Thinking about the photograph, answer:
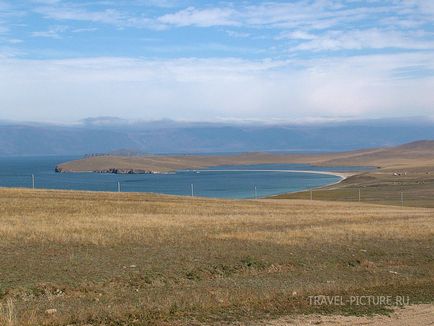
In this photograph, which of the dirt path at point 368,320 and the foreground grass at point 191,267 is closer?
the dirt path at point 368,320

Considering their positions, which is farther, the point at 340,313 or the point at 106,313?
the point at 340,313

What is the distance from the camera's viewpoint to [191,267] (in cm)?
1628

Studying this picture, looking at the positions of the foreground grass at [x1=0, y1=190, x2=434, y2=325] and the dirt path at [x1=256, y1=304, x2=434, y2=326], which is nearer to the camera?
the dirt path at [x1=256, y1=304, x2=434, y2=326]

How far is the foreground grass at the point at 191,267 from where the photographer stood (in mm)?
11727

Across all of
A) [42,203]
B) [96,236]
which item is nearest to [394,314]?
[96,236]

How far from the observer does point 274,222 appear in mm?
29656

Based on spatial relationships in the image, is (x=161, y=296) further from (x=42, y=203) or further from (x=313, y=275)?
(x=42, y=203)

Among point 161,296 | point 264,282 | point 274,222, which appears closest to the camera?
point 161,296

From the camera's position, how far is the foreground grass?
1173 centimetres

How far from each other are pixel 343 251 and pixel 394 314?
28.0 ft

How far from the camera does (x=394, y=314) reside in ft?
38.7

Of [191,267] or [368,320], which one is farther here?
[191,267]

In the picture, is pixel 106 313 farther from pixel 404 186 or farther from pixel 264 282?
pixel 404 186

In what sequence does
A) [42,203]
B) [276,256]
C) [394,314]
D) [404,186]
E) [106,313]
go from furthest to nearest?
[404,186] → [42,203] → [276,256] → [394,314] → [106,313]
